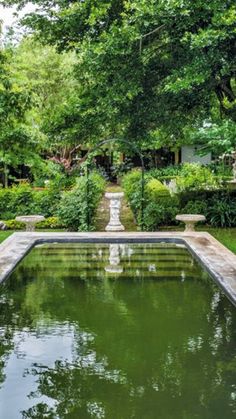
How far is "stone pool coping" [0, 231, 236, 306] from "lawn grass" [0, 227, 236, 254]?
323 millimetres

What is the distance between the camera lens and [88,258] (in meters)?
13.0

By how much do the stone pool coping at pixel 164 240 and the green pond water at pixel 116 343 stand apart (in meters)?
0.23

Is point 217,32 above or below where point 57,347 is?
above

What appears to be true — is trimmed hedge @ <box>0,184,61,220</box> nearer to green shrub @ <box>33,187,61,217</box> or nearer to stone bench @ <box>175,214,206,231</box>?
green shrub @ <box>33,187,61,217</box>

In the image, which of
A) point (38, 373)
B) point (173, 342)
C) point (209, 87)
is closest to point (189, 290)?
point (173, 342)

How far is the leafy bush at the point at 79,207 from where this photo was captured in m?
16.6

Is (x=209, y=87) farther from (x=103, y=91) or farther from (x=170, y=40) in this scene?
(x=103, y=91)

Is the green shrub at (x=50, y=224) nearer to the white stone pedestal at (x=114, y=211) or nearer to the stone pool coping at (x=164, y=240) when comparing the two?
the white stone pedestal at (x=114, y=211)

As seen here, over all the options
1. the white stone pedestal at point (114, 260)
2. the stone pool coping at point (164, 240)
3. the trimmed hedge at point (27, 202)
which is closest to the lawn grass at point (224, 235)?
the stone pool coping at point (164, 240)

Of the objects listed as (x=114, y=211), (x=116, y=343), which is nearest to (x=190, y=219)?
(x=114, y=211)

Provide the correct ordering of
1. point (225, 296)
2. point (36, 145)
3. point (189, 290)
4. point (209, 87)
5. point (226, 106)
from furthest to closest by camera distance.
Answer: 1. point (226, 106)
2. point (209, 87)
3. point (36, 145)
4. point (189, 290)
5. point (225, 296)

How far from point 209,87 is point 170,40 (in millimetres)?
1501

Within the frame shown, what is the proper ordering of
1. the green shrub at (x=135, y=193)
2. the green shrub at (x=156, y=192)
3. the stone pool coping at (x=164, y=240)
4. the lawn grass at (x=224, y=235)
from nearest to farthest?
1. the stone pool coping at (x=164, y=240)
2. the lawn grass at (x=224, y=235)
3. the green shrub at (x=156, y=192)
4. the green shrub at (x=135, y=193)

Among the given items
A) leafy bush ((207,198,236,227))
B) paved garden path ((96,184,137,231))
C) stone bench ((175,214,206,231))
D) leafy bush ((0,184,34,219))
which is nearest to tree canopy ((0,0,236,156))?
stone bench ((175,214,206,231))
